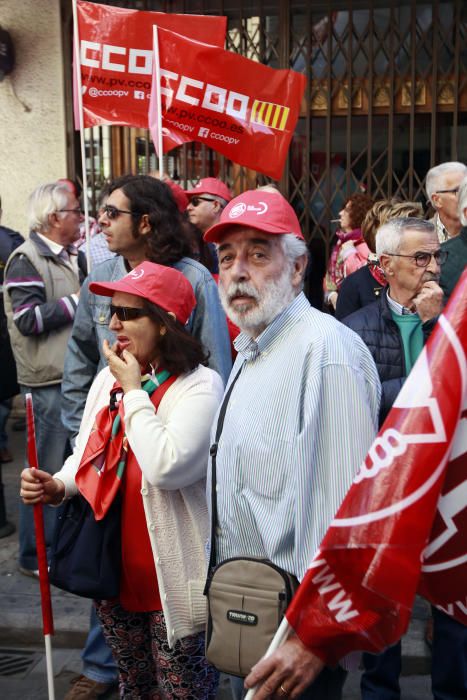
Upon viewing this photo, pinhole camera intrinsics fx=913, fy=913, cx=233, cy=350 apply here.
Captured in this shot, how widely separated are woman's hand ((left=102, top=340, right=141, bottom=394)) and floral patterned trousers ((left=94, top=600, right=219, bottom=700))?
2.70 ft

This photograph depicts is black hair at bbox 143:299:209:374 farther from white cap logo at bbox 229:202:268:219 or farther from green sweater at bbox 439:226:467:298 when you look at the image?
green sweater at bbox 439:226:467:298

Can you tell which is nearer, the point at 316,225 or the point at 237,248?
the point at 237,248

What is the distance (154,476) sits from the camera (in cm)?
297

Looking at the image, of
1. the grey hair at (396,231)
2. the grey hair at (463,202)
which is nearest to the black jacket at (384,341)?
the grey hair at (396,231)

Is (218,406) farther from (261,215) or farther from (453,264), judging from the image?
(453,264)

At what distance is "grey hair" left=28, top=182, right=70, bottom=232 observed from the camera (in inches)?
209

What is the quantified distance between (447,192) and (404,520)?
12.9ft

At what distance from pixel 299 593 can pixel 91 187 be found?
6.94m

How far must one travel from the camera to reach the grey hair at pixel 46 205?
17.4ft

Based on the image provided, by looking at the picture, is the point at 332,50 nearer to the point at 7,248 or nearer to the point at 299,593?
the point at 7,248

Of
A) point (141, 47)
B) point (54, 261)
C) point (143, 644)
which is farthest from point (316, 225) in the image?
point (143, 644)

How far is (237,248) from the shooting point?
109 inches

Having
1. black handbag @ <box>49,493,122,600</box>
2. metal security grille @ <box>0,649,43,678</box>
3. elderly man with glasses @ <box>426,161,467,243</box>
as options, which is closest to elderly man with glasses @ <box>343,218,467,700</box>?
black handbag @ <box>49,493,122,600</box>

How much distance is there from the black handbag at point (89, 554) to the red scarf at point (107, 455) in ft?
0.17
